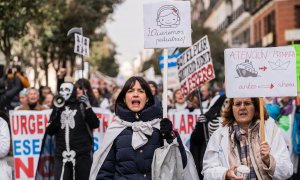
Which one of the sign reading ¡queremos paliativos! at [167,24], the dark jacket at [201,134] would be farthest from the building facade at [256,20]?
the sign reading ¡queremos paliativos! at [167,24]

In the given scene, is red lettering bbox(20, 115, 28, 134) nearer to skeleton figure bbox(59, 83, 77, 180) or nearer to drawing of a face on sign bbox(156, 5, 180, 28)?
skeleton figure bbox(59, 83, 77, 180)

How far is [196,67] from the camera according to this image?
9359mm

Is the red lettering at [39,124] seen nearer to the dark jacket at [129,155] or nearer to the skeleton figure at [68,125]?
the skeleton figure at [68,125]

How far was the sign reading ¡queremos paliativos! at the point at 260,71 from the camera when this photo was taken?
217 inches

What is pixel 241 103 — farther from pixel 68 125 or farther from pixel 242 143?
pixel 68 125

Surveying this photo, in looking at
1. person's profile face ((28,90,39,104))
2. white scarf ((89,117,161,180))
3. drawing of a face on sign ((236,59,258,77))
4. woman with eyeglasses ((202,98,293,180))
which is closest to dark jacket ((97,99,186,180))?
white scarf ((89,117,161,180))

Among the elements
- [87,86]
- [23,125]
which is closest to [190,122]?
[87,86]

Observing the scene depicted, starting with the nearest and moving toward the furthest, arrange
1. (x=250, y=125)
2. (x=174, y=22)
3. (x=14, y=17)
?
(x=250, y=125) → (x=174, y=22) → (x=14, y=17)

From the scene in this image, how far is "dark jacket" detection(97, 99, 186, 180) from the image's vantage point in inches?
218

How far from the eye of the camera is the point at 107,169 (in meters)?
5.62

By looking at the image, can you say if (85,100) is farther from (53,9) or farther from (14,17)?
(53,9)

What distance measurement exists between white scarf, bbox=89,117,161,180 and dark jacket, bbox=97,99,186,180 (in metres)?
0.03

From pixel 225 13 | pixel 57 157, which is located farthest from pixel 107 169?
pixel 225 13

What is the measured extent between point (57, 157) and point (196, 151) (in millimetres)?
1900
